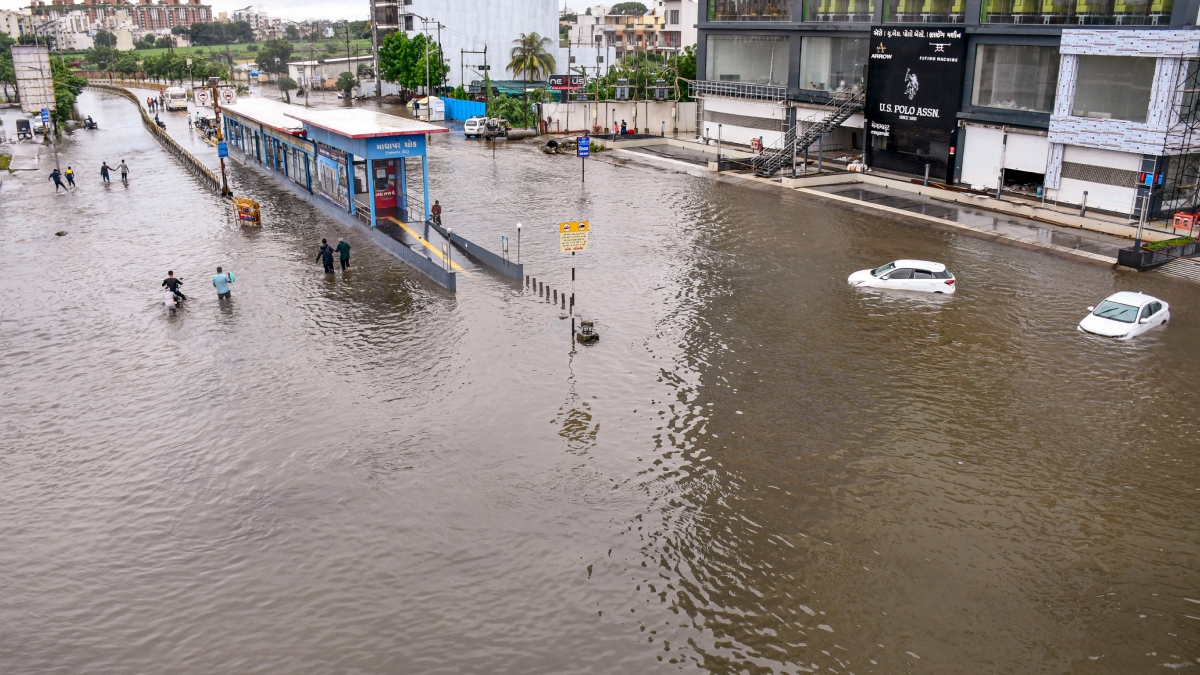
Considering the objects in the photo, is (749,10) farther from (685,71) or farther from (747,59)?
(685,71)

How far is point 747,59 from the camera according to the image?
2606 inches

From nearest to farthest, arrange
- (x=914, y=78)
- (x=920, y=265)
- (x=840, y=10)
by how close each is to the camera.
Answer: (x=920, y=265) < (x=914, y=78) < (x=840, y=10)

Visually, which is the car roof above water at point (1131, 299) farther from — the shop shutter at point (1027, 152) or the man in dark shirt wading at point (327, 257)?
the man in dark shirt wading at point (327, 257)

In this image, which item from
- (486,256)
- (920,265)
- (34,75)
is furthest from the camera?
(34,75)

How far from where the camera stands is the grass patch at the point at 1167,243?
34906mm

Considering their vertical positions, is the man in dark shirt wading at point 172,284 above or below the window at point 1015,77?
below

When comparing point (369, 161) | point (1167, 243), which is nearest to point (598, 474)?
point (369, 161)

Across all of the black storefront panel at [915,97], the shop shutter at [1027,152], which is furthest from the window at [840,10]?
the shop shutter at [1027,152]

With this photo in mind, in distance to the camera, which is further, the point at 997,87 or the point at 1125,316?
the point at 997,87

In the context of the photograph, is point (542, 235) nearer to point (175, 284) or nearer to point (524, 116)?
point (175, 284)

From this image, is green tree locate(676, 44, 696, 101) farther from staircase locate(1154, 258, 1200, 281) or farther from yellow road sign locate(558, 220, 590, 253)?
yellow road sign locate(558, 220, 590, 253)

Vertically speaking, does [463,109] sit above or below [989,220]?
above

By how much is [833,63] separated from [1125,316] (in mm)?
36194

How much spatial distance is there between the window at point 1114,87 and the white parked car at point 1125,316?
53.2ft
